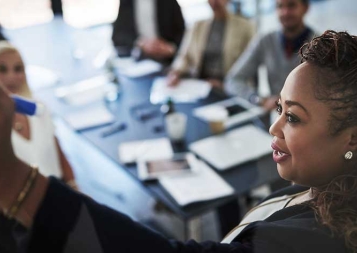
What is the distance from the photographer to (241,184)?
1.80m

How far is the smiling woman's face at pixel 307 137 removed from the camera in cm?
75

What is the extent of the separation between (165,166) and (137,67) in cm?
138

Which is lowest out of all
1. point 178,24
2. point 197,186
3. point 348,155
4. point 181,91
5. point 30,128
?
point 197,186

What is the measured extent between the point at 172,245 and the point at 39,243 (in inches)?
8.6

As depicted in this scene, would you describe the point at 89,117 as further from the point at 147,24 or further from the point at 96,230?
the point at 96,230

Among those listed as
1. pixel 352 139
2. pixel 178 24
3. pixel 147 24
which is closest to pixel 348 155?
pixel 352 139

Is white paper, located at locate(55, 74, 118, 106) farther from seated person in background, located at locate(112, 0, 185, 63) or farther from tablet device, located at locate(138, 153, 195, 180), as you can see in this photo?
tablet device, located at locate(138, 153, 195, 180)

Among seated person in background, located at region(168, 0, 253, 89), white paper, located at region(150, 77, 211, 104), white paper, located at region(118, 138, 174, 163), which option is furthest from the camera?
seated person in background, located at region(168, 0, 253, 89)

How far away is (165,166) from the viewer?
6.32ft

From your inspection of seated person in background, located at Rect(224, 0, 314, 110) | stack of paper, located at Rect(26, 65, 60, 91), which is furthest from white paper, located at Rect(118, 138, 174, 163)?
stack of paper, located at Rect(26, 65, 60, 91)

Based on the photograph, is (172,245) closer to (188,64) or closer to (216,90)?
(216,90)

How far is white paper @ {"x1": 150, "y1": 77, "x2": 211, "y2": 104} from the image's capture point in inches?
103

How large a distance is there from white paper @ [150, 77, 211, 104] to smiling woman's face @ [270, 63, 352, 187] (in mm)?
1806

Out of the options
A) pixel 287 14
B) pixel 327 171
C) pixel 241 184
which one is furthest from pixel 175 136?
pixel 327 171
